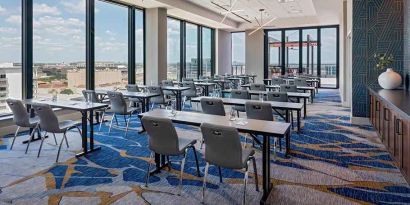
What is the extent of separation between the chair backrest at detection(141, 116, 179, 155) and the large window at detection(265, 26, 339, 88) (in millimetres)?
14533

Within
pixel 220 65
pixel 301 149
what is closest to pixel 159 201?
pixel 301 149

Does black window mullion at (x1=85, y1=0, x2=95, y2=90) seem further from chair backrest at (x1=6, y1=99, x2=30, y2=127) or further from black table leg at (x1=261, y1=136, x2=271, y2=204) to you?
black table leg at (x1=261, y1=136, x2=271, y2=204)

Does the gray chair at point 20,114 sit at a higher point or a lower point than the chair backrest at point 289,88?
lower

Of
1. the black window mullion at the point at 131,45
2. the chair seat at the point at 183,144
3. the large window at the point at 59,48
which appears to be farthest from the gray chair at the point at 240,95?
the black window mullion at the point at 131,45

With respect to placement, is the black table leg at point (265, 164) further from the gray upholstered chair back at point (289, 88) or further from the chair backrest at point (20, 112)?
the gray upholstered chair back at point (289, 88)

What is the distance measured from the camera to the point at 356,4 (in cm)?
679

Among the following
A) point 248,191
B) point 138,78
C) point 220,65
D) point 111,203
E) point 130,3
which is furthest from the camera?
point 220,65

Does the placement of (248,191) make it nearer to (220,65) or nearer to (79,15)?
(79,15)

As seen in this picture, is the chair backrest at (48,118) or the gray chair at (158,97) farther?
the gray chair at (158,97)

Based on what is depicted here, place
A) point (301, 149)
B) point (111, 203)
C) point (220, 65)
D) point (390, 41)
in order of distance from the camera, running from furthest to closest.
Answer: point (220, 65) < point (390, 41) < point (301, 149) < point (111, 203)

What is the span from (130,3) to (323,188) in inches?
326

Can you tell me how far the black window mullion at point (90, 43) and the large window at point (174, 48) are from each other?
390cm

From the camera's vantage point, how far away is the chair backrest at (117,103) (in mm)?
6258

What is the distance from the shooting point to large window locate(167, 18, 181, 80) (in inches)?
486
